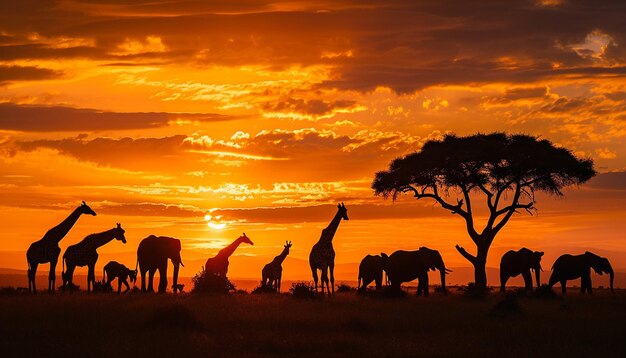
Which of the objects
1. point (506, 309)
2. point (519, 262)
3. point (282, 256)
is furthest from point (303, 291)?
point (519, 262)

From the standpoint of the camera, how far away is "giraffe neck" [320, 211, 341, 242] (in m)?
40.6

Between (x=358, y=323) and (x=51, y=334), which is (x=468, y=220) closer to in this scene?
(x=358, y=323)

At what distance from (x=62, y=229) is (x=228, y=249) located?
9246mm

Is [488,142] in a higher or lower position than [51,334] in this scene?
higher

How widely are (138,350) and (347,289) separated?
31.2 m

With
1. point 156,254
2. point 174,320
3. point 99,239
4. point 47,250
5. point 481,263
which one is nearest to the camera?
point 174,320

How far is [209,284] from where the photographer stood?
4194cm

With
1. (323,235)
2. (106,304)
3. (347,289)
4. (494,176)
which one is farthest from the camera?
(494,176)

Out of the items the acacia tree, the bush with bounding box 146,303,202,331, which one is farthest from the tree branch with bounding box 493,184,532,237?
the bush with bounding box 146,303,202,331

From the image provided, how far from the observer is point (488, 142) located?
57.8 m

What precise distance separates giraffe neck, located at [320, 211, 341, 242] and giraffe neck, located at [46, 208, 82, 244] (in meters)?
12.1

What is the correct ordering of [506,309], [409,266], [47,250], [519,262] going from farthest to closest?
[519,262] → [409,266] → [47,250] → [506,309]

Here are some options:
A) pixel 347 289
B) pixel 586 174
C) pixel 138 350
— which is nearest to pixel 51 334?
pixel 138 350

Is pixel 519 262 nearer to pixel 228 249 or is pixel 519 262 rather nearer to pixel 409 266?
pixel 409 266
